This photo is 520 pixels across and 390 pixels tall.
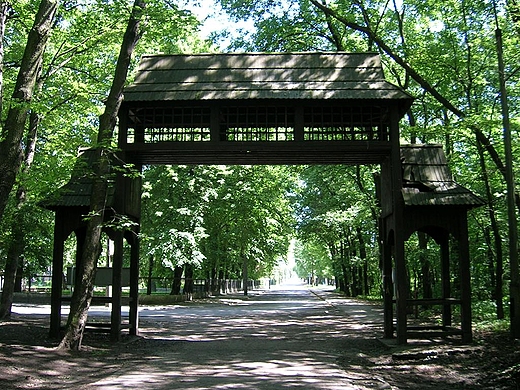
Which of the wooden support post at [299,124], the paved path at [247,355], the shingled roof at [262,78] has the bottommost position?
the paved path at [247,355]

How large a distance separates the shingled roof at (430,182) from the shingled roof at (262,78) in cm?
186

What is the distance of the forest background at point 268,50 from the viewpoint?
16.6m

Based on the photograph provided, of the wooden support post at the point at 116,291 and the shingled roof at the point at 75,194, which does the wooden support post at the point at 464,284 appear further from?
the shingled roof at the point at 75,194

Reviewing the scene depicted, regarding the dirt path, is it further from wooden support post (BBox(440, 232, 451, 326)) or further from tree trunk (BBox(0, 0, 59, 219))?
tree trunk (BBox(0, 0, 59, 219))

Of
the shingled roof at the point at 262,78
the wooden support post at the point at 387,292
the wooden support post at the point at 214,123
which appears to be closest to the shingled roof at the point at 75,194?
the shingled roof at the point at 262,78

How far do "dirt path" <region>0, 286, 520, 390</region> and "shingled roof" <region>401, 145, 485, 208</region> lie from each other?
3.59m

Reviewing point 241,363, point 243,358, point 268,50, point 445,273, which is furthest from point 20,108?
point 268,50

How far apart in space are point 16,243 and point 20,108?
8.65 metres

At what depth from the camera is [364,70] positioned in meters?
14.7

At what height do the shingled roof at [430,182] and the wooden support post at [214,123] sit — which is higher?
the wooden support post at [214,123]

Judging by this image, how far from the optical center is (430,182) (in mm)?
14047

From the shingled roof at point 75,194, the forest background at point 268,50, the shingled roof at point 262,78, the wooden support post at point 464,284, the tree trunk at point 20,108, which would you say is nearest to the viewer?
the tree trunk at point 20,108

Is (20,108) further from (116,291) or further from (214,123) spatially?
(116,291)

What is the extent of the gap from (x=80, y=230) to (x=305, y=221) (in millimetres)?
26645
